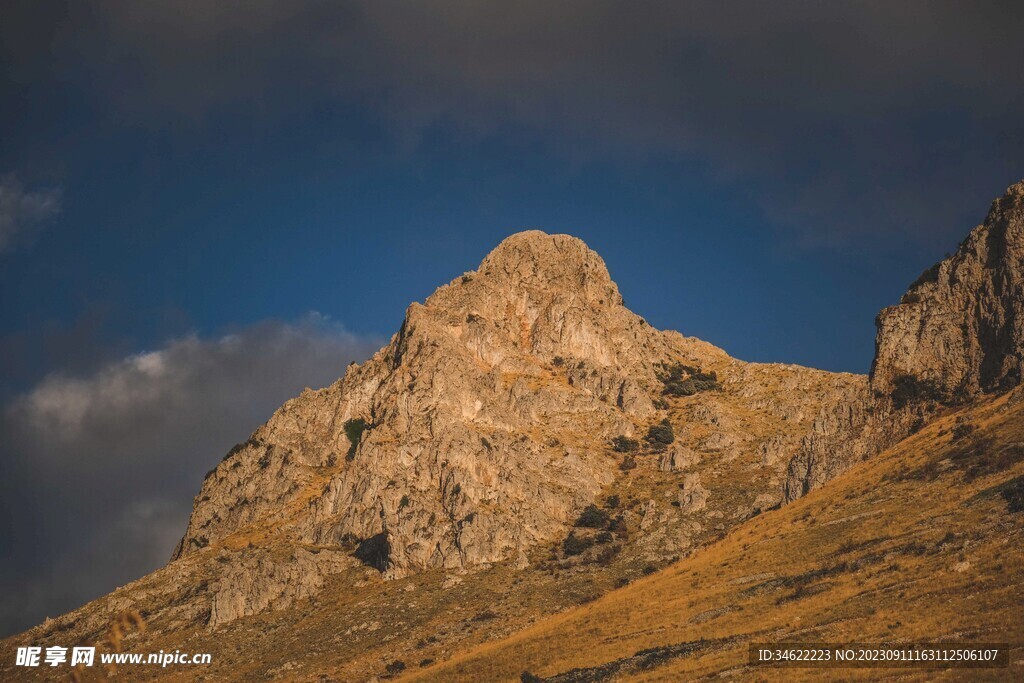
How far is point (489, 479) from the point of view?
149125 mm

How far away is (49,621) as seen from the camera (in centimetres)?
13538

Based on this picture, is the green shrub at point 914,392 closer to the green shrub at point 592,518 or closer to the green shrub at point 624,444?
the green shrub at point 592,518

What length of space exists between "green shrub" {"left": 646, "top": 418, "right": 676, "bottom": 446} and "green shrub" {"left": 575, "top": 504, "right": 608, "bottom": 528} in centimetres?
3039

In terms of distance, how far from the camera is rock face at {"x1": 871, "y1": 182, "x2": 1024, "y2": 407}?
99.5 m

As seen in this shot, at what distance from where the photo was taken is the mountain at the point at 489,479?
108000mm

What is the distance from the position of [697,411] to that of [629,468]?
1088 inches

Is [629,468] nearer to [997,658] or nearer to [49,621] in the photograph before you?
[49,621]

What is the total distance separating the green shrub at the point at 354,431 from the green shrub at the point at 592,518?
152 feet

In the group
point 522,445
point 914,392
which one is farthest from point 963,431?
point 522,445

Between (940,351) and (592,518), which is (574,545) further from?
(940,351)

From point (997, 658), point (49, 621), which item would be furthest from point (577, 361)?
point (997, 658)

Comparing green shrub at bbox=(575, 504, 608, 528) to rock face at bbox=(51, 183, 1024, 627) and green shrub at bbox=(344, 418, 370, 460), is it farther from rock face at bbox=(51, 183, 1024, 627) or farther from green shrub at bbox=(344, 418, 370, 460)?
green shrub at bbox=(344, 418, 370, 460)

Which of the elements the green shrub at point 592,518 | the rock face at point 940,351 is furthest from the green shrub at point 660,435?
the rock face at point 940,351

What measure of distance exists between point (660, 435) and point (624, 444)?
881cm
